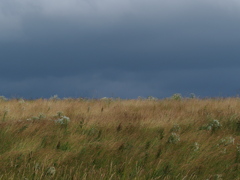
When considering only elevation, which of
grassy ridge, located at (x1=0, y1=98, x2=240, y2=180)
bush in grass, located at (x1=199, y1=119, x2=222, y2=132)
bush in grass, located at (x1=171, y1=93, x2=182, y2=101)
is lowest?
grassy ridge, located at (x1=0, y1=98, x2=240, y2=180)

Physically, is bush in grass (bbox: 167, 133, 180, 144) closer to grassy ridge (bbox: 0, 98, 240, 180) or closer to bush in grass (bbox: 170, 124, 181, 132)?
grassy ridge (bbox: 0, 98, 240, 180)

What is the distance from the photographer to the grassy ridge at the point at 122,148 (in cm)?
538

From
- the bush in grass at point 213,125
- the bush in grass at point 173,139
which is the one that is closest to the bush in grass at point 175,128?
the bush in grass at point 213,125

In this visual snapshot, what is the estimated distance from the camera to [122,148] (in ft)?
22.0

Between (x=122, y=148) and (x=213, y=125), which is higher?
(x=213, y=125)

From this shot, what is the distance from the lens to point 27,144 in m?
7.28

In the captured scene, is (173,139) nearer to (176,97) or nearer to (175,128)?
(175,128)

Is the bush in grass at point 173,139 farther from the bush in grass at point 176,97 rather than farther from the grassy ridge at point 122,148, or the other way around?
the bush in grass at point 176,97

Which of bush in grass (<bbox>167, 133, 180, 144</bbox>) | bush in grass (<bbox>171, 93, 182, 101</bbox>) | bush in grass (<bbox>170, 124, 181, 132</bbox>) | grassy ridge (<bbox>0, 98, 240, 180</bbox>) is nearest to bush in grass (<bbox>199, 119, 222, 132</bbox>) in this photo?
grassy ridge (<bbox>0, 98, 240, 180</bbox>)

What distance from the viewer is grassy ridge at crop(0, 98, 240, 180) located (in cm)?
538

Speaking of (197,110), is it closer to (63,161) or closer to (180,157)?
(180,157)

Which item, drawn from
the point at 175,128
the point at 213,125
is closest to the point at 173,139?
the point at 175,128

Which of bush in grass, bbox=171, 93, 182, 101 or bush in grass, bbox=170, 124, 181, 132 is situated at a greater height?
bush in grass, bbox=171, 93, 182, 101

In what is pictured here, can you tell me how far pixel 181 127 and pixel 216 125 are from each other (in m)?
0.84
